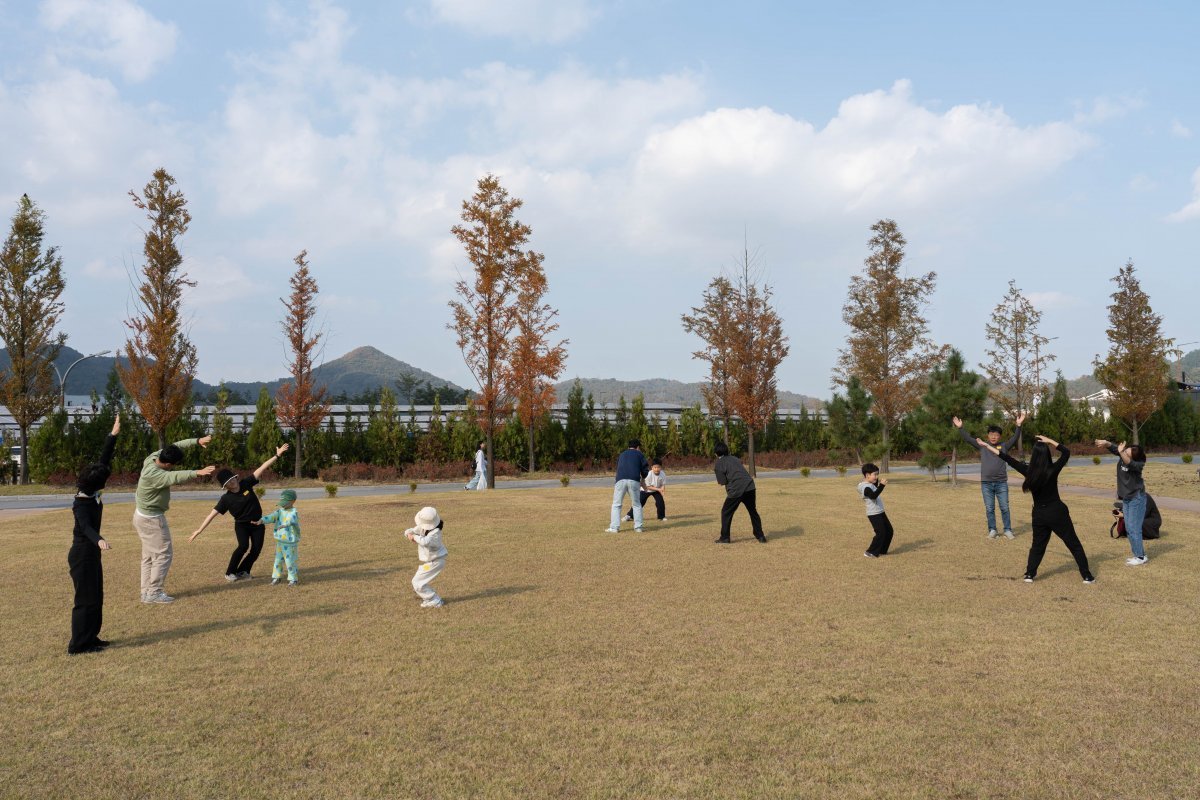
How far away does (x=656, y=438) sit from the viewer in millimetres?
41719

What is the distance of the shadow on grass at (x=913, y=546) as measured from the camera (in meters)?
12.7

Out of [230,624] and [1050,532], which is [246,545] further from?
[1050,532]

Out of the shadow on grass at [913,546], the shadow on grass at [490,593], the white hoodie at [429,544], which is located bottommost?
the shadow on grass at [913,546]

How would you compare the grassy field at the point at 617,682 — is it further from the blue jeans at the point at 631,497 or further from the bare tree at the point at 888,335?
the bare tree at the point at 888,335

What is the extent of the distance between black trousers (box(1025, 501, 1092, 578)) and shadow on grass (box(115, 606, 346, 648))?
8580 millimetres

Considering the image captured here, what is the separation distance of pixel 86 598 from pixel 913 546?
11.8 meters

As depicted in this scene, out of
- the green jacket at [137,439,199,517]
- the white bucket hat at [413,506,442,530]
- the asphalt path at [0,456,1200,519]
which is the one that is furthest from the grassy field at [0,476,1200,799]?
the asphalt path at [0,456,1200,519]

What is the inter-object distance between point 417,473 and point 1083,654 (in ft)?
104

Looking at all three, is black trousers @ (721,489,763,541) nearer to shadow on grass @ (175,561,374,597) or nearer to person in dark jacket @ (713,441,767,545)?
person in dark jacket @ (713,441,767,545)

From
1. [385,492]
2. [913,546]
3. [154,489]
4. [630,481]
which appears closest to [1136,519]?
[913,546]

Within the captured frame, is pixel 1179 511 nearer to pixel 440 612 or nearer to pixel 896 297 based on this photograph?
pixel 896 297

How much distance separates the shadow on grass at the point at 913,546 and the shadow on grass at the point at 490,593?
6365mm

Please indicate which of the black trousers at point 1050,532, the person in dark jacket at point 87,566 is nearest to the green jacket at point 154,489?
the person in dark jacket at point 87,566

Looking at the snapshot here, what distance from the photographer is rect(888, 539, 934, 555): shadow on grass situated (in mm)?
12652
